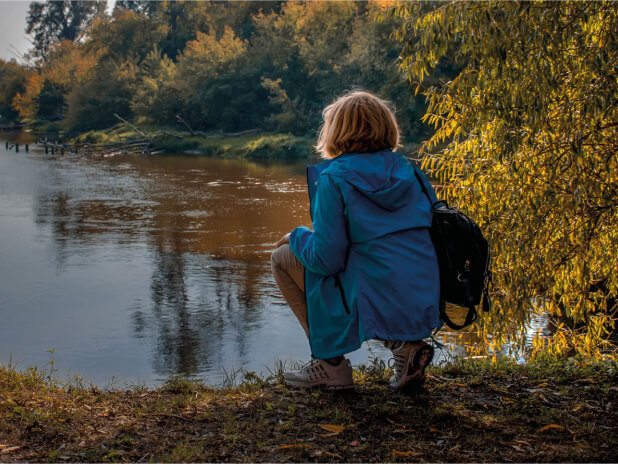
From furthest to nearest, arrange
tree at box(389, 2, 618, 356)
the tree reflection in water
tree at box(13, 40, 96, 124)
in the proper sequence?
tree at box(13, 40, 96, 124) < the tree reflection in water < tree at box(389, 2, 618, 356)

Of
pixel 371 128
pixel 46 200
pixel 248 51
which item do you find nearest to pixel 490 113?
pixel 371 128

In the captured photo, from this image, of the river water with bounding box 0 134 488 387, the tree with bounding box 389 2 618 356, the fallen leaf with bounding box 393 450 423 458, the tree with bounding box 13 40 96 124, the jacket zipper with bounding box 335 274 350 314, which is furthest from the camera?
the tree with bounding box 13 40 96 124

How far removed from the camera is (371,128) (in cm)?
343

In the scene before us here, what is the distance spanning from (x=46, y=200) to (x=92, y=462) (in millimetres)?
16682

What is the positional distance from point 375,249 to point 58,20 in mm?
98830

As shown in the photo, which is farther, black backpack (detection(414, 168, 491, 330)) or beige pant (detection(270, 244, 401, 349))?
beige pant (detection(270, 244, 401, 349))

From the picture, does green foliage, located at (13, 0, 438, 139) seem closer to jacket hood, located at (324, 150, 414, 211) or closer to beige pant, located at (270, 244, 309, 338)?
beige pant, located at (270, 244, 309, 338)

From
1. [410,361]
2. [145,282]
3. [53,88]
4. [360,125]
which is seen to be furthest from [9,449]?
[53,88]

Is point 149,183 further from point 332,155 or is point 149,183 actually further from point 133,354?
point 332,155

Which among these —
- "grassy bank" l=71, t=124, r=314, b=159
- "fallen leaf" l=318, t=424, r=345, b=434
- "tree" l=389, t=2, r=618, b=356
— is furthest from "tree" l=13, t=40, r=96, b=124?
"fallen leaf" l=318, t=424, r=345, b=434

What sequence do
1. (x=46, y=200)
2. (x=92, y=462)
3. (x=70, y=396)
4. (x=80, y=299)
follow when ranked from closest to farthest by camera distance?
(x=92, y=462)
(x=70, y=396)
(x=80, y=299)
(x=46, y=200)

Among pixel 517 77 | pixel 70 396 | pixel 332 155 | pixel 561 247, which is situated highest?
pixel 517 77

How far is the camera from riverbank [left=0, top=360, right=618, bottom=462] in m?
3.03

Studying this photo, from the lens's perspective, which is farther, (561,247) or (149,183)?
(149,183)
